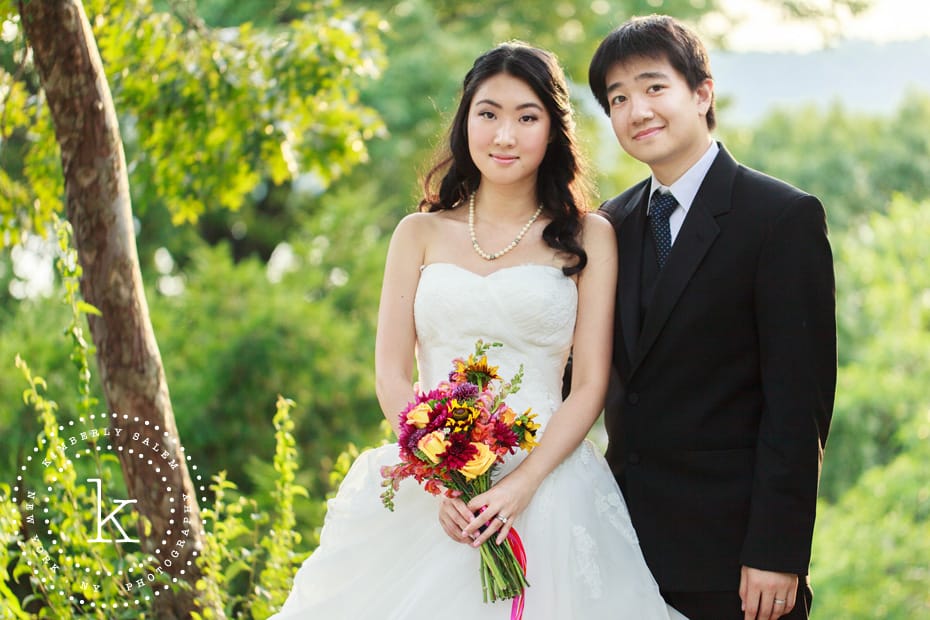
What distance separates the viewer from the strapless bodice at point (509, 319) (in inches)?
125

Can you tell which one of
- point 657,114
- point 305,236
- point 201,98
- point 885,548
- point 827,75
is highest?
point 827,75

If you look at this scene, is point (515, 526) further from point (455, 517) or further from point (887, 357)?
point (887, 357)

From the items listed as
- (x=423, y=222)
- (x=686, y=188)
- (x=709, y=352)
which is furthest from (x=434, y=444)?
(x=686, y=188)

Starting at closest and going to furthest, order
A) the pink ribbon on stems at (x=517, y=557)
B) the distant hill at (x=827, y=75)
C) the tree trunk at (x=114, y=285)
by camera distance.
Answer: the pink ribbon on stems at (x=517, y=557) < the tree trunk at (x=114, y=285) < the distant hill at (x=827, y=75)

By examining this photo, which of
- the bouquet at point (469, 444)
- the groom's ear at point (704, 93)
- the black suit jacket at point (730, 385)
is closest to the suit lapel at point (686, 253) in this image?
the black suit jacket at point (730, 385)

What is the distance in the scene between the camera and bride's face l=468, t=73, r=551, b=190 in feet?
10.5

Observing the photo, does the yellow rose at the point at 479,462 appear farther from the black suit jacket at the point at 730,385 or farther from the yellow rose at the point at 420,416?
the black suit jacket at the point at 730,385

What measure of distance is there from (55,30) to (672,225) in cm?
214

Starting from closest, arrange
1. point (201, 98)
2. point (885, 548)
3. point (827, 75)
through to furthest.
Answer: point (201, 98), point (885, 548), point (827, 75)

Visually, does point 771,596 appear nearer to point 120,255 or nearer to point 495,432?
point 495,432

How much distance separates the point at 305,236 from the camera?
40.8ft

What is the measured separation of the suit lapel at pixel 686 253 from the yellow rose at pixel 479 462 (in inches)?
23.6

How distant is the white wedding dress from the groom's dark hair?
67 cm

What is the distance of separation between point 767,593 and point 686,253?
3.14 feet
